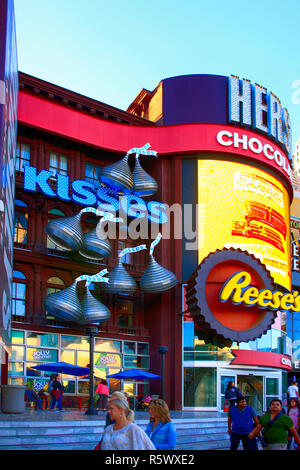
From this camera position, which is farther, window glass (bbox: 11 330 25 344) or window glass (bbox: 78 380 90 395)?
window glass (bbox: 78 380 90 395)

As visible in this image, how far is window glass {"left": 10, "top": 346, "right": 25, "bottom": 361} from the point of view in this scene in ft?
110

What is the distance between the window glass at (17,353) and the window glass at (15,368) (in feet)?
0.84

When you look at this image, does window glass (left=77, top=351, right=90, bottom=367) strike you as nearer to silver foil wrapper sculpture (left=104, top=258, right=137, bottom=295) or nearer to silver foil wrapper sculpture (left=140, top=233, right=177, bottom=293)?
silver foil wrapper sculpture (left=104, top=258, right=137, bottom=295)

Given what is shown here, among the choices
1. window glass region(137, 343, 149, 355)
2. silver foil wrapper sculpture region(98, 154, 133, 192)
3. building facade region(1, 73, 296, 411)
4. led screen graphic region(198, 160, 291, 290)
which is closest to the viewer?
building facade region(1, 73, 296, 411)

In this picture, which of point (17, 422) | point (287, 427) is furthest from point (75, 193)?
point (287, 427)

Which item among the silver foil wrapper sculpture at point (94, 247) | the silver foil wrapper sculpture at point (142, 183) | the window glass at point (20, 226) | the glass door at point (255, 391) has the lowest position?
the glass door at point (255, 391)

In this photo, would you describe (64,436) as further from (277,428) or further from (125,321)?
(125,321)

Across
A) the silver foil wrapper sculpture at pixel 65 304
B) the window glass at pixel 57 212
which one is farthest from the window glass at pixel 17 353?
the window glass at pixel 57 212

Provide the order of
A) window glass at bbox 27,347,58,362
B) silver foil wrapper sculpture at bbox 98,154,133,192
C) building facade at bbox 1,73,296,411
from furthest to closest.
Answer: silver foil wrapper sculpture at bbox 98,154,133,192, building facade at bbox 1,73,296,411, window glass at bbox 27,347,58,362

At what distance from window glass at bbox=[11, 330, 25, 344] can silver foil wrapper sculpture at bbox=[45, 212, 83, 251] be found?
5.02 metres

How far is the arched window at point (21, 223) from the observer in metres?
35.8

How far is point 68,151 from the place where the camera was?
39125 millimetres

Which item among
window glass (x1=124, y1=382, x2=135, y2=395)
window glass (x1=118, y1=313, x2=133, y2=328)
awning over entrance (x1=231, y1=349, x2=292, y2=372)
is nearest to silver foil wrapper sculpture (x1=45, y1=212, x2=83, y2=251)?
window glass (x1=118, y1=313, x2=133, y2=328)

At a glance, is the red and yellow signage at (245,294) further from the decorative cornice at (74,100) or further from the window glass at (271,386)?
the decorative cornice at (74,100)
